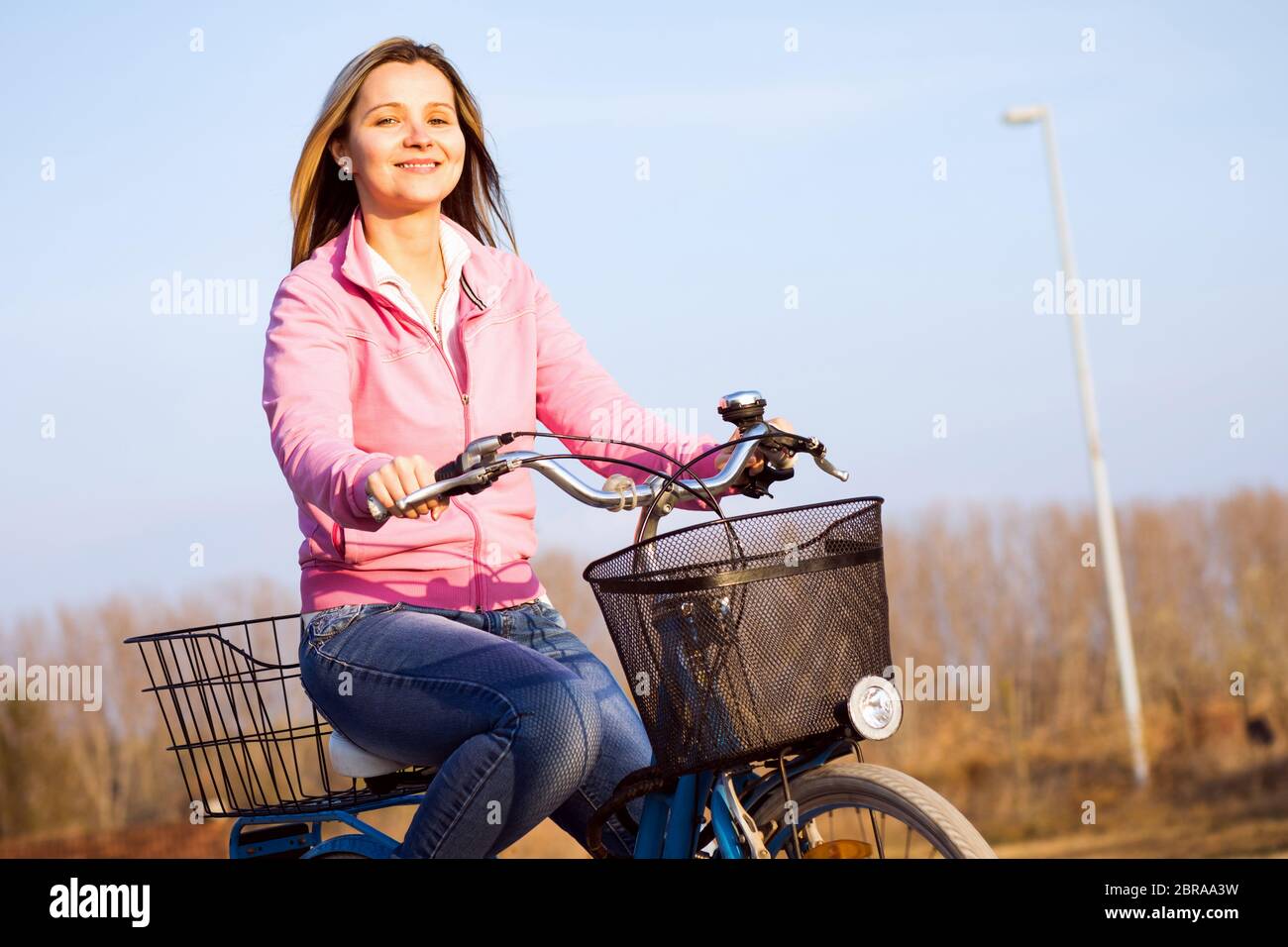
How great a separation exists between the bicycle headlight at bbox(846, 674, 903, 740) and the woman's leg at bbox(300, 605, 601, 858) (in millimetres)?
589

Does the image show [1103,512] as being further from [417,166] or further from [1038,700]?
[417,166]

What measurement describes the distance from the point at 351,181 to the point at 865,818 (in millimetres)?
1954

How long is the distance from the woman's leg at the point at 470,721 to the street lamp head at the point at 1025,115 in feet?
56.9

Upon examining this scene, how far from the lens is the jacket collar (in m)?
3.18

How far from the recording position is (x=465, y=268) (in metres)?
3.36

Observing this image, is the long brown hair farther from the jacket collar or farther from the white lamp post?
the white lamp post

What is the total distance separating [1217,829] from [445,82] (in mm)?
15454

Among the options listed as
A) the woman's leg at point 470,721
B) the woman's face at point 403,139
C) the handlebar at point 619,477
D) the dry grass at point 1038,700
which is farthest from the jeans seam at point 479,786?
the dry grass at point 1038,700

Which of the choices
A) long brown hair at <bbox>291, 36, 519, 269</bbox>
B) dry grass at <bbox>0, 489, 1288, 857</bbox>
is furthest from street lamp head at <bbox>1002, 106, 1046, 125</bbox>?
long brown hair at <bbox>291, 36, 519, 269</bbox>

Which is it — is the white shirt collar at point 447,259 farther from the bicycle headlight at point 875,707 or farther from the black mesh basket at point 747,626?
the bicycle headlight at point 875,707
